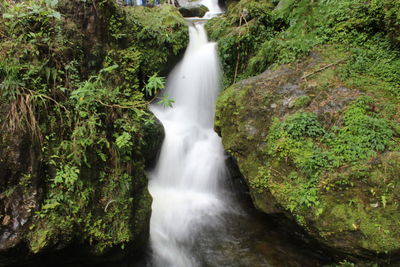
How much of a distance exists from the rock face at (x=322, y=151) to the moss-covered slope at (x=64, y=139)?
6.65 ft

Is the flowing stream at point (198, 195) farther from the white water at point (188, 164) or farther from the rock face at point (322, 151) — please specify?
the rock face at point (322, 151)

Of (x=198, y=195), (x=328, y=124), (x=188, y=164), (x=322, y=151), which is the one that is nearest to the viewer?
(x=322, y=151)

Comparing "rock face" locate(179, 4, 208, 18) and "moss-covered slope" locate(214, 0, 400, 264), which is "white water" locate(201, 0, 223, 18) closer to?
"rock face" locate(179, 4, 208, 18)

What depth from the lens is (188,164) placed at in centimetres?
610

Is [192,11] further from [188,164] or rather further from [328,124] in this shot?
[328,124]

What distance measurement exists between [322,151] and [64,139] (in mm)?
3801

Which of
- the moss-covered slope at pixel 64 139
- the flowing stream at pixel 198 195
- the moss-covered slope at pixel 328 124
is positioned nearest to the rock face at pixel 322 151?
the moss-covered slope at pixel 328 124

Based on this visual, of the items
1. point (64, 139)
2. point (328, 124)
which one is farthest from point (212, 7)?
point (64, 139)

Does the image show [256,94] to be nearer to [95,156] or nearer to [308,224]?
[308,224]

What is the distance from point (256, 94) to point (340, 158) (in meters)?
1.96

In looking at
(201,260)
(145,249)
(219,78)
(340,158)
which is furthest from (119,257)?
(219,78)

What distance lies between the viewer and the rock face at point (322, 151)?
315 cm

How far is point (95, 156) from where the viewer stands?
3457 millimetres

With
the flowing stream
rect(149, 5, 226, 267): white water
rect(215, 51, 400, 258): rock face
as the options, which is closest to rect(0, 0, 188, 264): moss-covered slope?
rect(149, 5, 226, 267): white water
